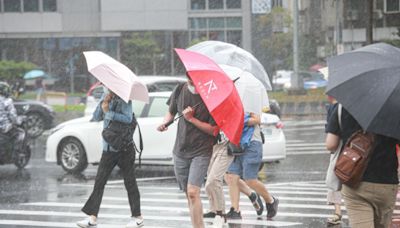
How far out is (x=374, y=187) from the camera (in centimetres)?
Answer: 609

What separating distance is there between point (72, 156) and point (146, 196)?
3.42 m

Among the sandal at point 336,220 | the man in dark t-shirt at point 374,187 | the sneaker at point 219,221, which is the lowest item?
the sandal at point 336,220

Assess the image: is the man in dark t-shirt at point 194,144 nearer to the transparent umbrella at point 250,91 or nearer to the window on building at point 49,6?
the transparent umbrella at point 250,91

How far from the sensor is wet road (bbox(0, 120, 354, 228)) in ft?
34.6

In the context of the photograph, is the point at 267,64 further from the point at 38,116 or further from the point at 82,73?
the point at 38,116

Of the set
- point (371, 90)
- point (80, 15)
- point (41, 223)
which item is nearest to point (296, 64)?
point (80, 15)

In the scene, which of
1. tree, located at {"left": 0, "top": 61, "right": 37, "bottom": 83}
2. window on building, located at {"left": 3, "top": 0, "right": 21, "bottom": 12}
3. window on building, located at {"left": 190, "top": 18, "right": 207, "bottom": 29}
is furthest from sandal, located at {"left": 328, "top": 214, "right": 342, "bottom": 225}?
window on building, located at {"left": 3, "top": 0, "right": 21, "bottom": 12}

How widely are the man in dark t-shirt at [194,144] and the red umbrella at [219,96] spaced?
43 centimetres

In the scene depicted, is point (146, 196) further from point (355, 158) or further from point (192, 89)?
point (355, 158)

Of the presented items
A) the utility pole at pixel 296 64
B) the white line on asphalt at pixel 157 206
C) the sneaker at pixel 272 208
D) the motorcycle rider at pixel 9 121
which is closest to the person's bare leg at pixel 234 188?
the sneaker at pixel 272 208

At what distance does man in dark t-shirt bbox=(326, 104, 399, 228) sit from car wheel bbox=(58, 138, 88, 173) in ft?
32.6

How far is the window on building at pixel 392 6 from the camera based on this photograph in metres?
38.4

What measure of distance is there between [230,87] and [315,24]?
33.5 metres

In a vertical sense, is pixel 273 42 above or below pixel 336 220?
above
